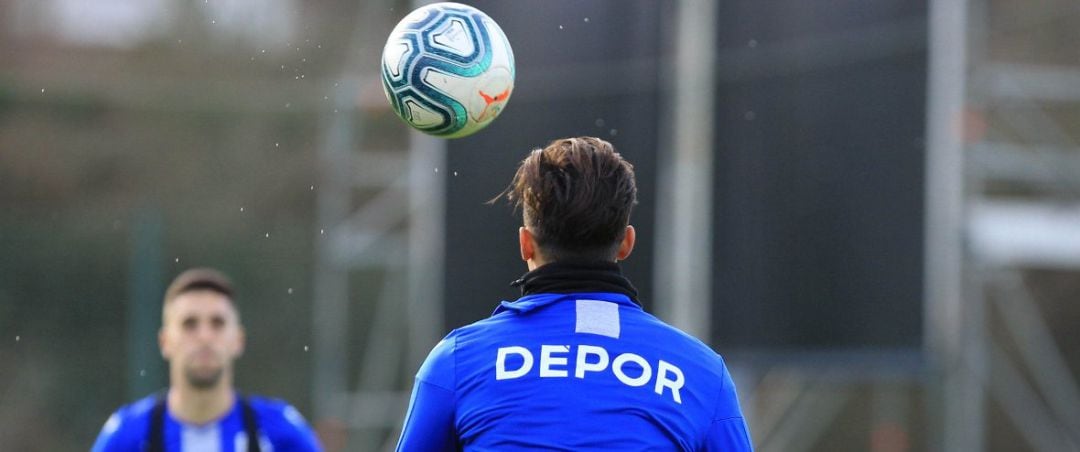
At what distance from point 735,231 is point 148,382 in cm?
442

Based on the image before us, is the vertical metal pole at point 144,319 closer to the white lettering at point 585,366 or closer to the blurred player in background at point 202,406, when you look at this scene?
Answer: the blurred player in background at point 202,406

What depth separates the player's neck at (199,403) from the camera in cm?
558

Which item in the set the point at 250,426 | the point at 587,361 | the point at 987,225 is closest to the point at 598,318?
the point at 587,361

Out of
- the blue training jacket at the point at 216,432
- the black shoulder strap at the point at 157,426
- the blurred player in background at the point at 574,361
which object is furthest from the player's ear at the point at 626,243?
the black shoulder strap at the point at 157,426

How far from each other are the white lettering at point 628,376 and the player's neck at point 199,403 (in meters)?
3.25

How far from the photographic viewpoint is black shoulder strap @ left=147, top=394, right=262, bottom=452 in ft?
17.9

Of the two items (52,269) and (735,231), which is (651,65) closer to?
(735,231)

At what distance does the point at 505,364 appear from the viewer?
2.68 meters

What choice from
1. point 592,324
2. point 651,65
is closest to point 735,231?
point 651,65

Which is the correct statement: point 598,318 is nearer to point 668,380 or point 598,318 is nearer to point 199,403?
point 668,380

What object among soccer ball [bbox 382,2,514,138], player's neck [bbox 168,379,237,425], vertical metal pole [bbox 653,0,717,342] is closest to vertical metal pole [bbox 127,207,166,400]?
vertical metal pole [bbox 653,0,717,342]

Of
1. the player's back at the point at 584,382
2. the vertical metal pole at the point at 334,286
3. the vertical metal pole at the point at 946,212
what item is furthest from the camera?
the vertical metal pole at the point at 334,286

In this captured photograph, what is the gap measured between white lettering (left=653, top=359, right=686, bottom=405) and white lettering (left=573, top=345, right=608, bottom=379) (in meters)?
0.11

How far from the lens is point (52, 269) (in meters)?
10.6
